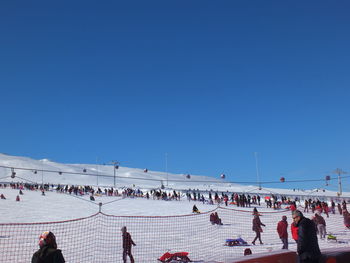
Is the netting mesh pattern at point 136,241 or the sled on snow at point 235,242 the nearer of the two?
the netting mesh pattern at point 136,241

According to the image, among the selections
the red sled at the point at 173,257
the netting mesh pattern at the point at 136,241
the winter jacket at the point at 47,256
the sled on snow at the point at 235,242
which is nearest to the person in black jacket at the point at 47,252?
the winter jacket at the point at 47,256

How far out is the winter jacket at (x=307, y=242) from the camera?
5.09 metres

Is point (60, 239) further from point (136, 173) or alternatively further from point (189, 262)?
point (136, 173)

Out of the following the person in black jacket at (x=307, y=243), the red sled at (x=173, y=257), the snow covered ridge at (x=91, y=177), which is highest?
the snow covered ridge at (x=91, y=177)

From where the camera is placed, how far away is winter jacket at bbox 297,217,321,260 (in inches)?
200

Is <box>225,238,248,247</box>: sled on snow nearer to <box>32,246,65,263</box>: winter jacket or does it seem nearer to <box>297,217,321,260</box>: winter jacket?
<box>297,217,321,260</box>: winter jacket

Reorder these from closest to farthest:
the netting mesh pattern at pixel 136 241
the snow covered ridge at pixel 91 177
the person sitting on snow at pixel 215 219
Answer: the netting mesh pattern at pixel 136 241, the person sitting on snow at pixel 215 219, the snow covered ridge at pixel 91 177

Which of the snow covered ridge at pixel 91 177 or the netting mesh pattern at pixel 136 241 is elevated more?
the snow covered ridge at pixel 91 177

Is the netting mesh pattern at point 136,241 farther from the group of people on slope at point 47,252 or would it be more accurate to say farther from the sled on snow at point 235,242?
the group of people on slope at point 47,252

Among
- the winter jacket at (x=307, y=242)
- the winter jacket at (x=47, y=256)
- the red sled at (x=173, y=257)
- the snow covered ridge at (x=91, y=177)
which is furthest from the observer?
the snow covered ridge at (x=91, y=177)

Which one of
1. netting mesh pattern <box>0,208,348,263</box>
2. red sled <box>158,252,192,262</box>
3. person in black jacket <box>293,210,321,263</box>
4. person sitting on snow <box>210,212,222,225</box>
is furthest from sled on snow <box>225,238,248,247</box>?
person in black jacket <box>293,210,321,263</box>

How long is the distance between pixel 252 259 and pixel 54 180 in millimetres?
98152

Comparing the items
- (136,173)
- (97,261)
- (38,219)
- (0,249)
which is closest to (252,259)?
(97,261)

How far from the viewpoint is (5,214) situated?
76.1 ft
